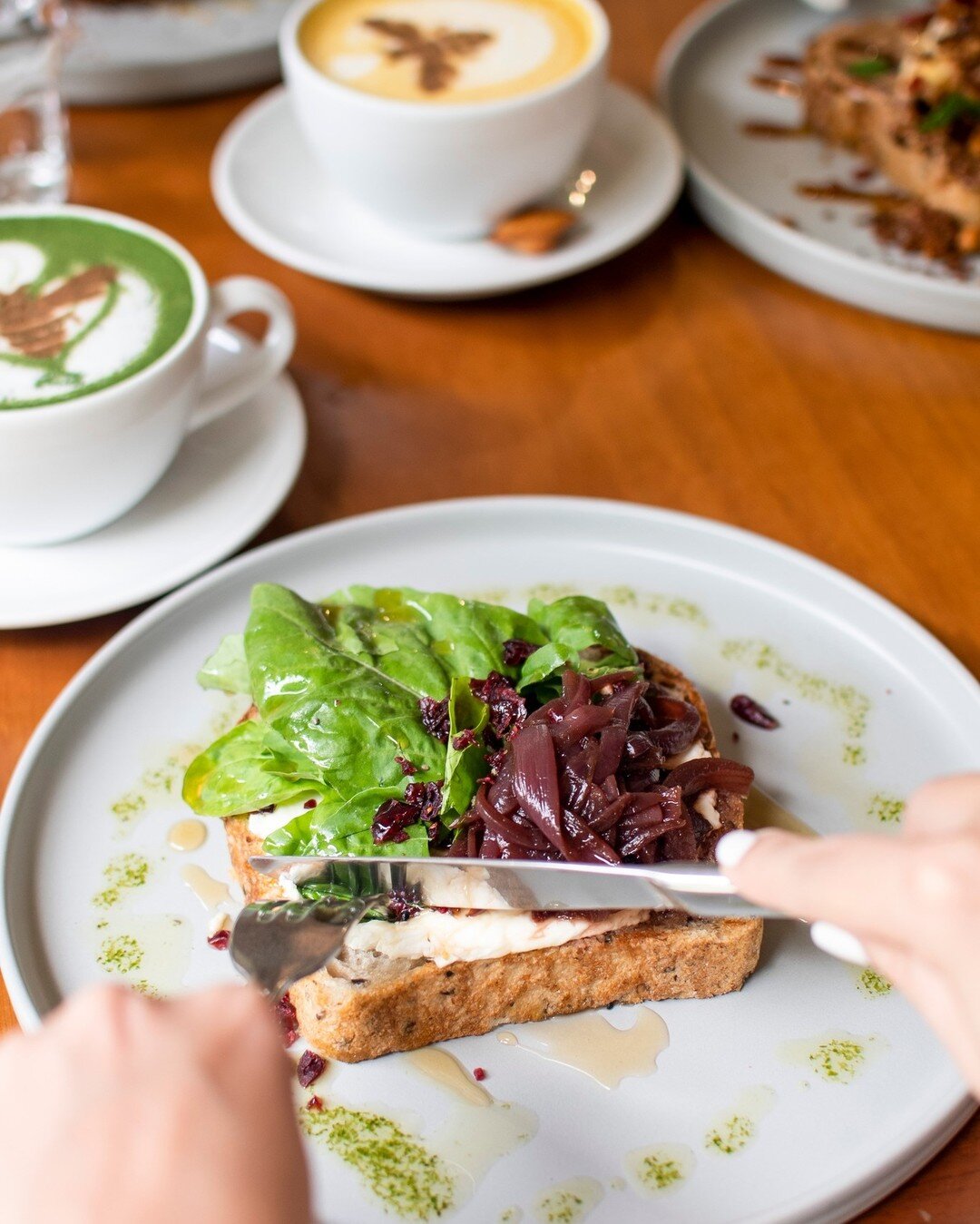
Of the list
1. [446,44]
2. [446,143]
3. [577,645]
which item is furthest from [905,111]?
[577,645]

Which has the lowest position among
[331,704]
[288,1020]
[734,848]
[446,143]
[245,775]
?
[288,1020]

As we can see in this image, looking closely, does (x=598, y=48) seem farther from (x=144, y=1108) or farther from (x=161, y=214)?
(x=144, y=1108)

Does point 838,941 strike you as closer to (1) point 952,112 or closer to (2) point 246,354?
(2) point 246,354

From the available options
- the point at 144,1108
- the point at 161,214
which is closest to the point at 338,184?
the point at 161,214

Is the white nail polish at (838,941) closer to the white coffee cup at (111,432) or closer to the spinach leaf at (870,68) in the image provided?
the white coffee cup at (111,432)

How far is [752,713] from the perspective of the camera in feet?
5.80

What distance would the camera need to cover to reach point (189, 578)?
6.51 feet

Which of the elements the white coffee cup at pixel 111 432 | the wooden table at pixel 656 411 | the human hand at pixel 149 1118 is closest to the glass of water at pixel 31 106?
the wooden table at pixel 656 411

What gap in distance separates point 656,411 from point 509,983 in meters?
1.30

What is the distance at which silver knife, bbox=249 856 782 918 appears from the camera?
126 centimetres

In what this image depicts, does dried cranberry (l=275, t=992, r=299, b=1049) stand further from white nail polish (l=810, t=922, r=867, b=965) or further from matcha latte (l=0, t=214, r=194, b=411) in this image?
matcha latte (l=0, t=214, r=194, b=411)

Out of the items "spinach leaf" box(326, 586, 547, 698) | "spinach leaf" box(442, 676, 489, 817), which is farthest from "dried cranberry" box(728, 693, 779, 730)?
"spinach leaf" box(442, 676, 489, 817)

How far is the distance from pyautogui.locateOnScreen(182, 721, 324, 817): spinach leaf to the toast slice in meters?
1.87

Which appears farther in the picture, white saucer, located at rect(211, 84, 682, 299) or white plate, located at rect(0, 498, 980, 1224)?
white saucer, located at rect(211, 84, 682, 299)
